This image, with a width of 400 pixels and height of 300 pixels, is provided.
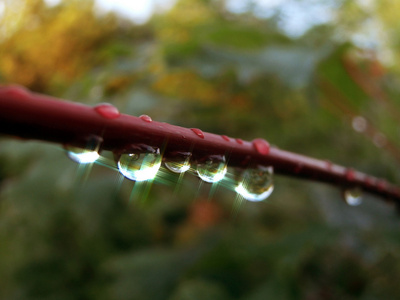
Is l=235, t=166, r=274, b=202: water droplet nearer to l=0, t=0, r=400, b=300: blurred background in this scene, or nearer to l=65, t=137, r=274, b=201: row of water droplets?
l=65, t=137, r=274, b=201: row of water droplets

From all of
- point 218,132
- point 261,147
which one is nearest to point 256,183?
point 261,147

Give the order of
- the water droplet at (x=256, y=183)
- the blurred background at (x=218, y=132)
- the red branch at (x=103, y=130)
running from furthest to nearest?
1. the blurred background at (x=218, y=132)
2. the water droplet at (x=256, y=183)
3. the red branch at (x=103, y=130)

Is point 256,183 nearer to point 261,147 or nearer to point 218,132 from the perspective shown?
point 261,147

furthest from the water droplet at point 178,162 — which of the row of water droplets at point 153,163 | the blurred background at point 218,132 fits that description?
the blurred background at point 218,132

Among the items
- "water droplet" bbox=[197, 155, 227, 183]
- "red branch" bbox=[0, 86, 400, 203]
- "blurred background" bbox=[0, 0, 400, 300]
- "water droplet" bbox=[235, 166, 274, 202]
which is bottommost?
"blurred background" bbox=[0, 0, 400, 300]

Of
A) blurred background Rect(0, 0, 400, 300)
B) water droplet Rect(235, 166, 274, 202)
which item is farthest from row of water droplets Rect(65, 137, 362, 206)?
blurred background Rect(0, 0, 400, 300)

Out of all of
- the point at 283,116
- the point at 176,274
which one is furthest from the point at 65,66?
the point at 176,274

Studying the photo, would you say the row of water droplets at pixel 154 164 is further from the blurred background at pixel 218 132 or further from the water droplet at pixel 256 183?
the blurred background at pixel 218 132
